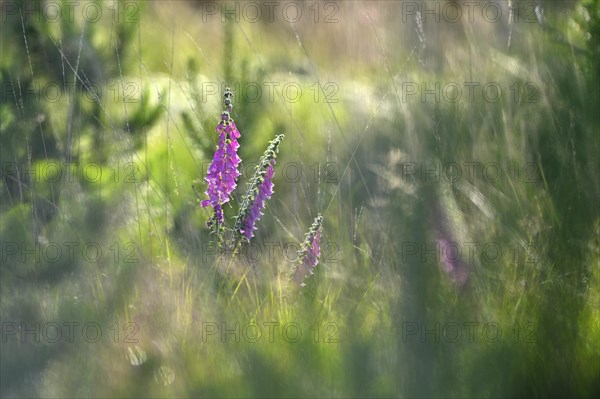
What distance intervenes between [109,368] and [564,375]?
96 centimetres

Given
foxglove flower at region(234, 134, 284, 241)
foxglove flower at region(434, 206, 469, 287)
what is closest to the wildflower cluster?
foxglove flower at region(234, 134, 284, 241)

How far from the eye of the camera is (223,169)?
193cm

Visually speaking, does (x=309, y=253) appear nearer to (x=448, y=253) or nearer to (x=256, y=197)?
(x=256, y=197)

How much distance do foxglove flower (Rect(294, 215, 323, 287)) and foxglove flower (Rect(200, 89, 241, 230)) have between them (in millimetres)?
196

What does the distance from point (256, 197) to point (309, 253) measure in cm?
17

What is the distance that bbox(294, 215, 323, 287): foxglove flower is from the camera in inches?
74.5

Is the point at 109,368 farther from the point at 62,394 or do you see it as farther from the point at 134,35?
the point at 134,35

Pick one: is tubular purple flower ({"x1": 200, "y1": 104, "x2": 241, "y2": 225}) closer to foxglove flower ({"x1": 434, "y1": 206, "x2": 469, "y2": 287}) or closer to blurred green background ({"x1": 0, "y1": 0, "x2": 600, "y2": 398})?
blurred green background ({"x1": 0, "y1": 0, "x2": 600, "y2": 398})

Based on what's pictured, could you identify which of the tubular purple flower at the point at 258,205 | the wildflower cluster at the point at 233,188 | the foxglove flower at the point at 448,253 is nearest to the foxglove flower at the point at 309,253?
the wildflower cluster at the point at 233,188

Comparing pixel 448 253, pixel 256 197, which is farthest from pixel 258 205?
pixel 448 253

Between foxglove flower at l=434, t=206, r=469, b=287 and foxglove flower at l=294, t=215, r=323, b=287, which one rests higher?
foxglove flower at l=434, t=206, r=469, b=287

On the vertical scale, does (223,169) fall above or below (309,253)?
above

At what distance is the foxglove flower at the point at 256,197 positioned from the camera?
189 cm

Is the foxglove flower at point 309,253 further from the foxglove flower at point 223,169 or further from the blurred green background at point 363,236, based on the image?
the foxglove flower at point 223,169
